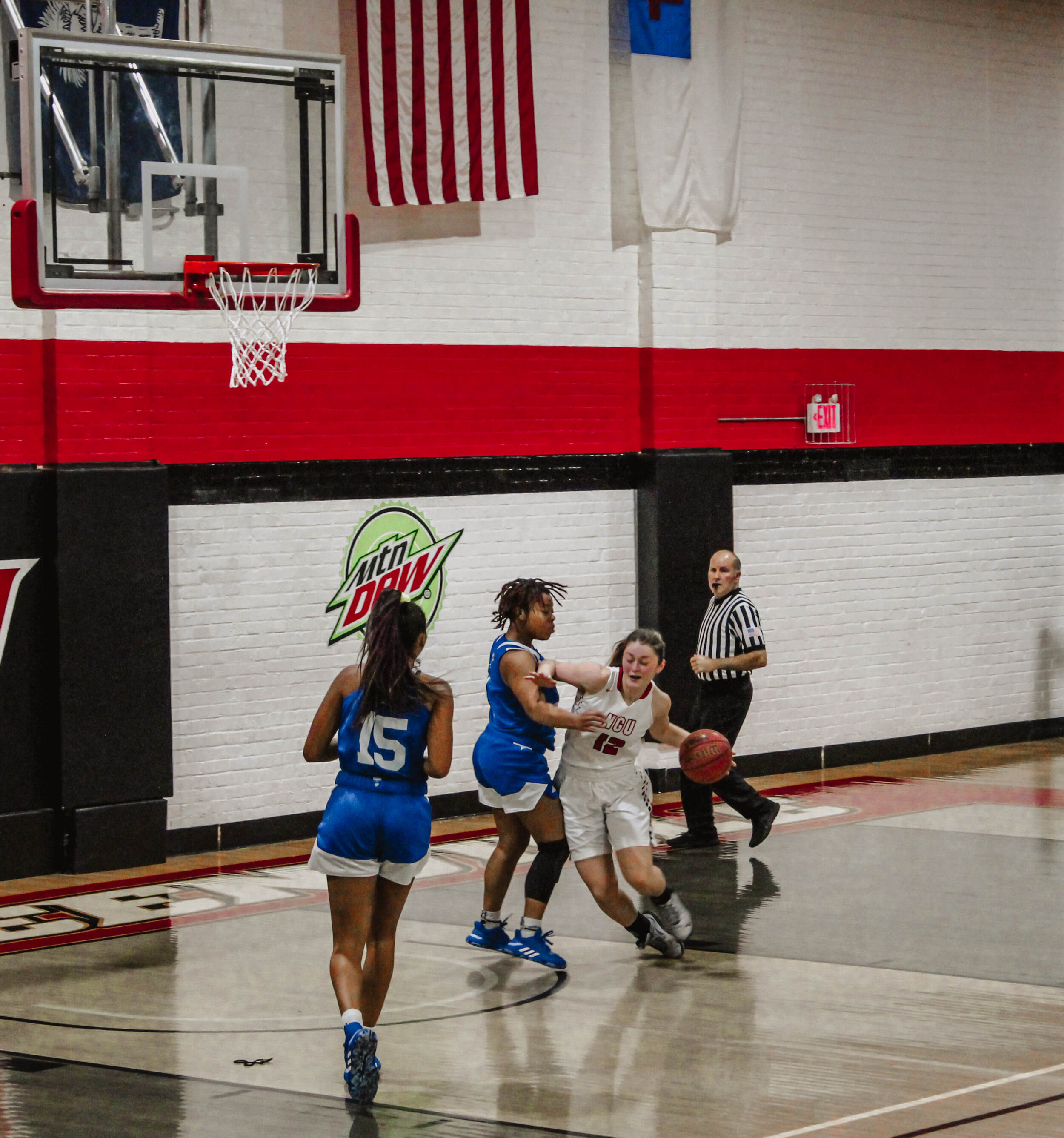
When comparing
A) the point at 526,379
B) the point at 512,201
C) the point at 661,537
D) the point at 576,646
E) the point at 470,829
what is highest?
the point at 512,201

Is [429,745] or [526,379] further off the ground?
[526,379]

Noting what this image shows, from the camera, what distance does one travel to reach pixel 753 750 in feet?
47.4

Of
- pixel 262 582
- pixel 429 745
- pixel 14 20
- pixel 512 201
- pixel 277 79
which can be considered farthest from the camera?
pixel 512 201

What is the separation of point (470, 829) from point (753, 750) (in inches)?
120

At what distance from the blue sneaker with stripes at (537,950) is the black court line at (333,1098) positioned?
2090mm

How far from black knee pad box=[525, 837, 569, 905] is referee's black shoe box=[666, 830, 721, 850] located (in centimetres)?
280

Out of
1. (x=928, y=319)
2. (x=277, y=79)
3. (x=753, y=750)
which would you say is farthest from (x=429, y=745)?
(x=928, y=319)

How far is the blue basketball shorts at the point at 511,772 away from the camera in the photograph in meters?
8.58

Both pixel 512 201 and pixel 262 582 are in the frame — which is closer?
pixel 262 582

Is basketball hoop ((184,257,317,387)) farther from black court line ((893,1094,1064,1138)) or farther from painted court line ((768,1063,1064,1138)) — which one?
black court line ((893,1094,1064,1138))

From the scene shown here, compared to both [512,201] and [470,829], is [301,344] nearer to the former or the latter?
[512,201]

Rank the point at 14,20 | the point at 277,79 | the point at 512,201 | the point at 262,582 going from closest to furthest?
the point at 277,79 → the point at 14,20 → the point at 262,582 → the point at 512,201

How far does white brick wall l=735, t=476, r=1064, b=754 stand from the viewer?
1453 cm

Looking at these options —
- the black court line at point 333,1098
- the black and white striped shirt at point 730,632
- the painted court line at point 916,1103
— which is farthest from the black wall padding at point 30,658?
the painted court line at point 916,1103
